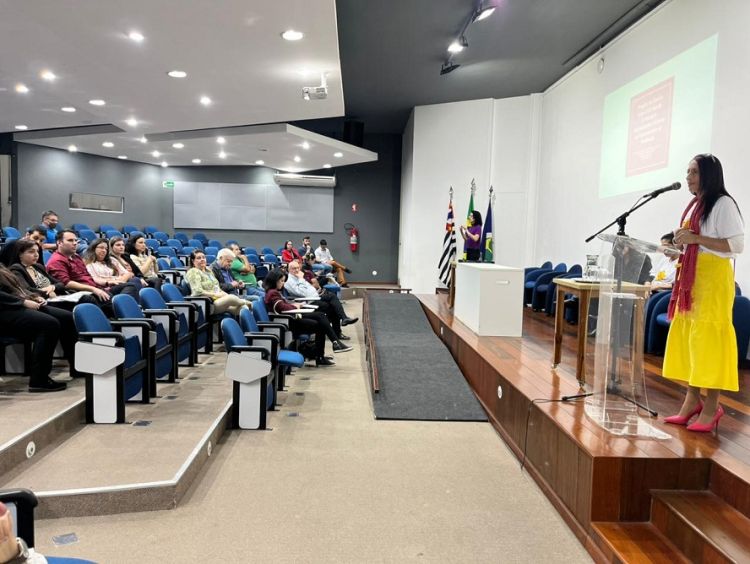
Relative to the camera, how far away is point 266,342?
3887 millimetres

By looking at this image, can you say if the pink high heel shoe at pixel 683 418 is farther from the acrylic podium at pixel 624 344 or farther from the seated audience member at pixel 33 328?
the seated audience member at pixel 33 328

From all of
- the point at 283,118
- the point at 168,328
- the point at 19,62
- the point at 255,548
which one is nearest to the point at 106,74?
the point at 19,62

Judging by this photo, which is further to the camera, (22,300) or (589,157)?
(589,157)

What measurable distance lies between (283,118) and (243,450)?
6.60 m

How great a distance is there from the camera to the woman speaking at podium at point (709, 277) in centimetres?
231

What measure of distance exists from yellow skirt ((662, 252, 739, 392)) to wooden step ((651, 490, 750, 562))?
0.51 meters

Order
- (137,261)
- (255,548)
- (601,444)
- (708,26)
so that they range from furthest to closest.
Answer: (137,261) → (708,26) → (601,444) → (255,548)

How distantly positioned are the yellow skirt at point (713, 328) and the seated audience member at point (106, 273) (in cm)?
426

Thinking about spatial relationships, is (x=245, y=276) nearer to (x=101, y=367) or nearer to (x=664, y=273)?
(x=101, y=367)

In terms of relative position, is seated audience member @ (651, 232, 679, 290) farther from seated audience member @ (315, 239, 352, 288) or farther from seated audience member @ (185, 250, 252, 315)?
seated audience member @ (315, 239, 352, 288)

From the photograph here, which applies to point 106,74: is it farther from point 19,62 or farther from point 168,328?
point 168,328

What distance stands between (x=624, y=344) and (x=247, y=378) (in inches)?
88.4

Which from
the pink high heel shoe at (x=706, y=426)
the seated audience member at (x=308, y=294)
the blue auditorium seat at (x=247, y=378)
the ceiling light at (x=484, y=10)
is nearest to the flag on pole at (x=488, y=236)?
the seated audience member at (x=308, y=294)

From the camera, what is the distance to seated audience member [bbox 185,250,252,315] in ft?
17.8
